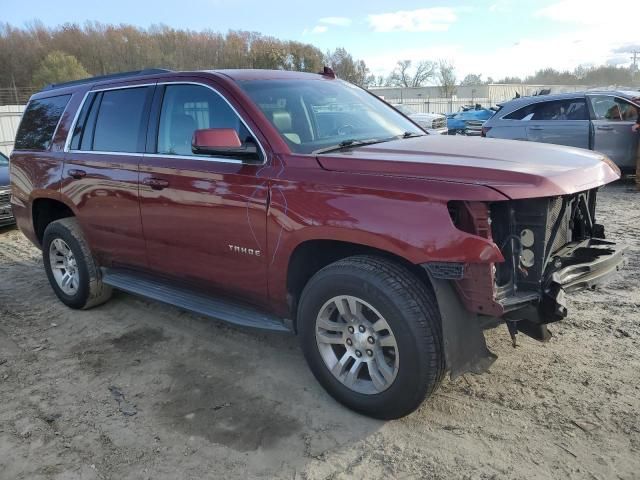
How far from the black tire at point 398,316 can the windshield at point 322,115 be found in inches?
33.9

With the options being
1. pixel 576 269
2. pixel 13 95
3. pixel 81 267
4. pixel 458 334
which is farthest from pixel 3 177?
pixel 13 95

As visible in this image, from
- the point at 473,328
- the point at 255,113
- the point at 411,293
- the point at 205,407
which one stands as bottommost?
the point at 205,407

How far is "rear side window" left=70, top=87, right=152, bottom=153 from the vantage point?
4105 millimetres

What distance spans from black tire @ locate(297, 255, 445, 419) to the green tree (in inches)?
2561

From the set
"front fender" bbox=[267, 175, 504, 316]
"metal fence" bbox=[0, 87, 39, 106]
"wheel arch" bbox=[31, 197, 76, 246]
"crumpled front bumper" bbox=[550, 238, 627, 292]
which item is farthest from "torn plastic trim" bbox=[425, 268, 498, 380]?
"metal fence" bbox=[0, 87, 39, 106]

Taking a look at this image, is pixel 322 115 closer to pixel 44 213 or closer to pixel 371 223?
pixel 371 223

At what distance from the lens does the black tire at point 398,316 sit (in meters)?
2.73

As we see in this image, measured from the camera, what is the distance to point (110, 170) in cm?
424

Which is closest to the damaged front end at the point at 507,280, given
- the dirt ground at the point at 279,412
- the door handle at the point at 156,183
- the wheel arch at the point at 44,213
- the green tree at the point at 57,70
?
the dirt ground at the point at 279,412

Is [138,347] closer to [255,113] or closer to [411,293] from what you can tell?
[255,113]

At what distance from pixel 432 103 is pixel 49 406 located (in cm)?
3948

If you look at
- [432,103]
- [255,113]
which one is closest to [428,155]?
[255,113]

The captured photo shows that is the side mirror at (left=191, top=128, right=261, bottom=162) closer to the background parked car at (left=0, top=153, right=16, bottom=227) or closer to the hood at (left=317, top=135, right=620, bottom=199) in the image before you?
the hood at (left=317, top=135, right=620, bottom=199)

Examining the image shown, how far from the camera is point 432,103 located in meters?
39.8
